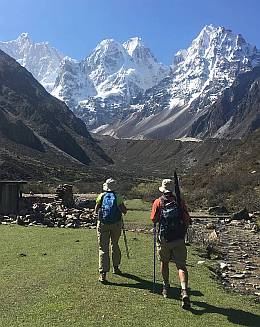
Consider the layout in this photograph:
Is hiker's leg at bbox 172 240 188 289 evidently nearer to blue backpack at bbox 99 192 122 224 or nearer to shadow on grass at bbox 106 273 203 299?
shadow on grass at bbox 106 273 203 299

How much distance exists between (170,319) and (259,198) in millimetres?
34761

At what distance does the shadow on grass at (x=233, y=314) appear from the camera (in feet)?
32.6

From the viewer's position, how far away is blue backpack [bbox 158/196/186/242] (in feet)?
35.1

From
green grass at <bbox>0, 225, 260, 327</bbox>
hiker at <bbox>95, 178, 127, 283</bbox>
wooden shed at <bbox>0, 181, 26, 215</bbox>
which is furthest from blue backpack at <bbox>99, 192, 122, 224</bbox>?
wooden shed at <bbox>0, 181, 26, 215</bbox>

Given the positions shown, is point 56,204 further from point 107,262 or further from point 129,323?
point 129,323

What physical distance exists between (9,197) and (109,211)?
20142 millimetres

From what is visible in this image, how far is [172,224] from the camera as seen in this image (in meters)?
10.7

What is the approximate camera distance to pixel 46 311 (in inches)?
380

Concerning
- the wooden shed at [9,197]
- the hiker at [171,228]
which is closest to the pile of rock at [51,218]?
the wooden shed at [9,197]

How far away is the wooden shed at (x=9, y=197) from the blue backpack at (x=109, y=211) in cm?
1965

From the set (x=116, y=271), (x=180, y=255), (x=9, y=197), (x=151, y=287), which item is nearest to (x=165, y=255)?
(x=180, y=255)

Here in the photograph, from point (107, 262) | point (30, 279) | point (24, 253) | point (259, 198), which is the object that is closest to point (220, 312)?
point (107, 262)

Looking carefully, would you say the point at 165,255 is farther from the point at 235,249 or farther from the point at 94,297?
the point at 235,249

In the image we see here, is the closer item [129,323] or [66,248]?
[129,323]
